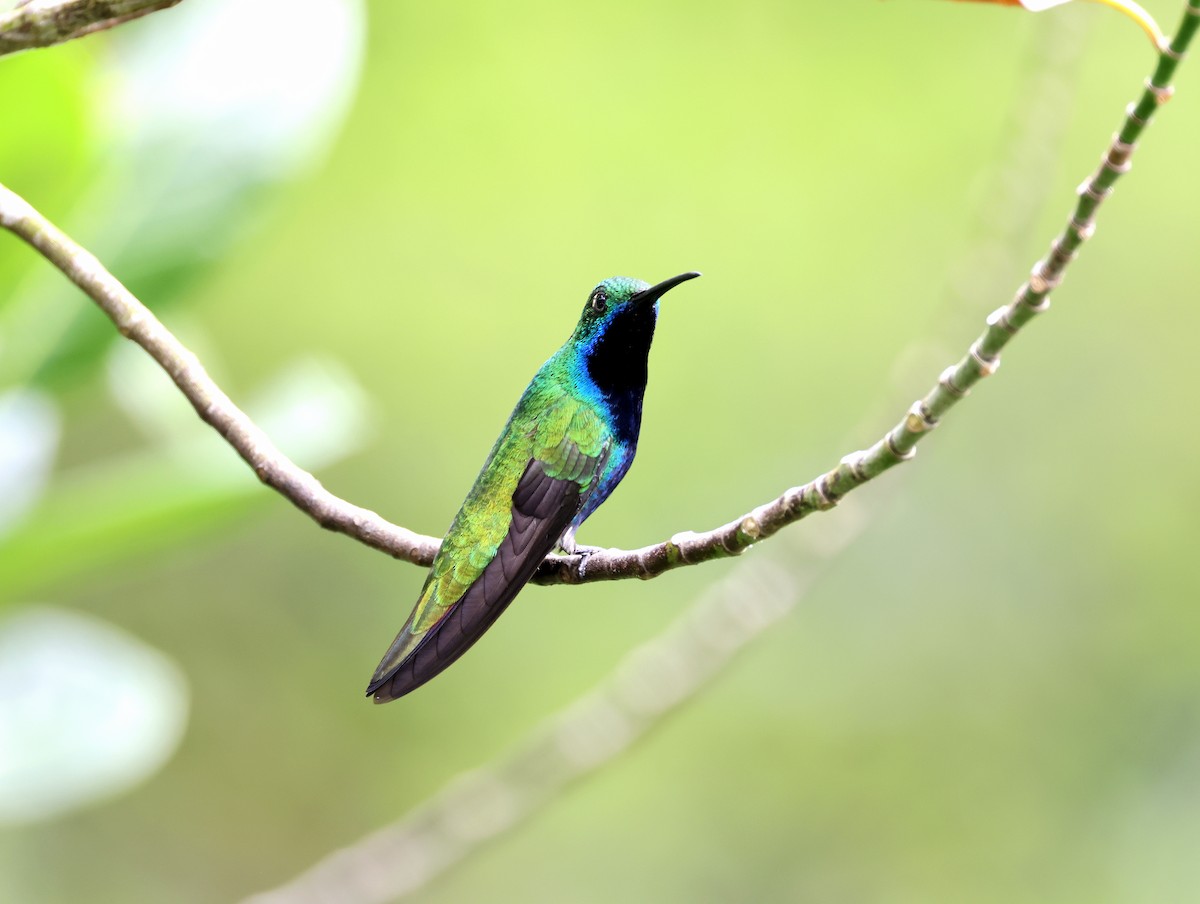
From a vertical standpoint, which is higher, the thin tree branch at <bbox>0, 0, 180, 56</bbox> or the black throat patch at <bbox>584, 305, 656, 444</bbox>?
the thin tree branch at <bbox>0, 0, 180, 56</bbox>

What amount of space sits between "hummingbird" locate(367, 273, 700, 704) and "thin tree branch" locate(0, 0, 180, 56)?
609 millimetres

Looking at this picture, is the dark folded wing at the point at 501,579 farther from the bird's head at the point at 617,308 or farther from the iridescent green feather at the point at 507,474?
the bird's head at the point at 617,308

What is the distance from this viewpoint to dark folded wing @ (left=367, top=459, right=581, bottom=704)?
132 centimetres

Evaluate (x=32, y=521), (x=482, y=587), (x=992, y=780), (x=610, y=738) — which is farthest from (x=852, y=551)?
(x=482, y=587)

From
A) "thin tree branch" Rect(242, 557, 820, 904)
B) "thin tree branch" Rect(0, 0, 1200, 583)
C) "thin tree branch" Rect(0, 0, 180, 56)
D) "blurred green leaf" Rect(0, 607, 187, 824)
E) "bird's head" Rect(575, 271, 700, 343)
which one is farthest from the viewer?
"blurred green leaf" Rect(0, 607, 187, 824)

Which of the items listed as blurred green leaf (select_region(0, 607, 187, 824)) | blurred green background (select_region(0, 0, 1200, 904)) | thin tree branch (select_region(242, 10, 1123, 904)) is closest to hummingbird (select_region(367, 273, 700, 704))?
thin tree branch (select_region(242, 10, 1123, 904))

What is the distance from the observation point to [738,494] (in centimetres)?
527

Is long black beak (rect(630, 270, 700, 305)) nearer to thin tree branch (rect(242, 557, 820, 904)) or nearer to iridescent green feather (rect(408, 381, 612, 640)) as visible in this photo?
iridescent green feather (rect(408, 381, 612, 640))

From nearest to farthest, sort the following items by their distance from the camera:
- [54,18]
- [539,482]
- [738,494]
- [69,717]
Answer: [54,18] → [539,482] → [69,717] → [738,494]

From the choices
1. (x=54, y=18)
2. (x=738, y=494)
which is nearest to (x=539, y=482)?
(x=54, y=18)

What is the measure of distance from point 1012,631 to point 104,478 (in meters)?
3.83

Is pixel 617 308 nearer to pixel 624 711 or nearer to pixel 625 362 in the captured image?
pixel 625 362

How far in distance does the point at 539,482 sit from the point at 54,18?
767mm

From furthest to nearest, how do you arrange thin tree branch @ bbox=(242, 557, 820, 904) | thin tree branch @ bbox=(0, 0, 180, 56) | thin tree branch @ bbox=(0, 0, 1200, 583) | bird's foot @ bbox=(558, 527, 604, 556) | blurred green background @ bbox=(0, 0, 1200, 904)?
blurred green background @ bbox=(0, 0, 1200, 904) < thin tree branch @ bbox=(242, 557, 820, 904) < bird's foot @ bbox=(558, 527, 604, 556) < thin tree branch @ bbox=(0, 0, 180, 56) < thin tree branch @ bbox=(0, 0, 1200, 583)
